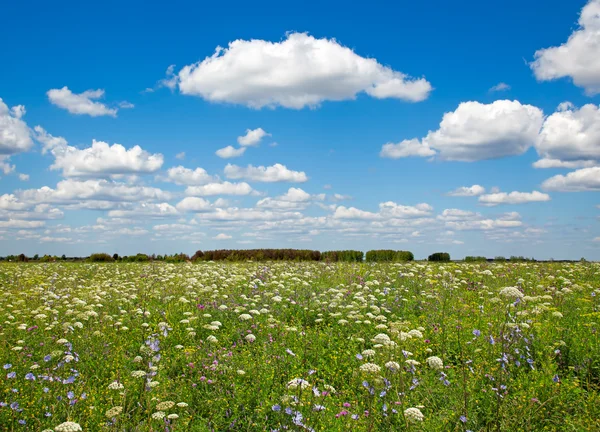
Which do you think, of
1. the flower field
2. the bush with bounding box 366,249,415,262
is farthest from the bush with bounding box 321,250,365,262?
the flower field

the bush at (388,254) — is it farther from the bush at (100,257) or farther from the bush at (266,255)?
the bush at (100,257)

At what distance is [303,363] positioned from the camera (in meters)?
6.38

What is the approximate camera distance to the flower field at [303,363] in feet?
16.2

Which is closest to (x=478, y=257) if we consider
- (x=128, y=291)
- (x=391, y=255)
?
(x=391, y=255)

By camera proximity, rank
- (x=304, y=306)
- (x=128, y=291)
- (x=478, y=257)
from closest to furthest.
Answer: (x=304, y=306), (x=128, y=291), (x=478, y=257)

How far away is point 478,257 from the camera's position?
72.2 ft

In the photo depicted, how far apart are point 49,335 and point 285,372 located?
503 cm

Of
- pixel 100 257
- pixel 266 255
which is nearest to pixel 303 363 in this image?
pixel 266 255

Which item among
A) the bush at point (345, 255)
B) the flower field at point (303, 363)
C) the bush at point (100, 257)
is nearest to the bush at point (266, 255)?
the bush at point (345, 255)

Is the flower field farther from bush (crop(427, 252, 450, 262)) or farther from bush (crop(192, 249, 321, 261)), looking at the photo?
bush (crop(192, 249, 321, 261))

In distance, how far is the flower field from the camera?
4941 millimetres

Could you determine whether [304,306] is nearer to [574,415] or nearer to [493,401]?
[493,401]

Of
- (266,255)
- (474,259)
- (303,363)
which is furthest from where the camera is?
(266,255)

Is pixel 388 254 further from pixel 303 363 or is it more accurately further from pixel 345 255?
pixel 303 363
